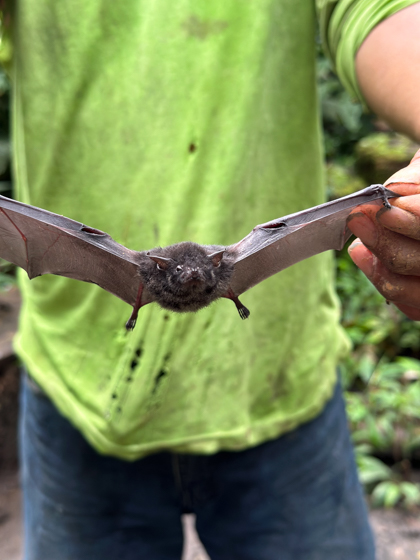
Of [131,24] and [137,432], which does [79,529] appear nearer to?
[137,432]

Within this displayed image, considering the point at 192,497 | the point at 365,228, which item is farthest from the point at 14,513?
the point at 365,228


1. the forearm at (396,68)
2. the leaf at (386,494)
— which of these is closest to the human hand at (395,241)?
the forearm at (396,68)

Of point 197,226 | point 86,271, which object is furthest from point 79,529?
point 197,226

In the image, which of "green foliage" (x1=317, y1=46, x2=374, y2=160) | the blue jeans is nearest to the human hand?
the blue jeans

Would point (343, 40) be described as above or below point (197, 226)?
above

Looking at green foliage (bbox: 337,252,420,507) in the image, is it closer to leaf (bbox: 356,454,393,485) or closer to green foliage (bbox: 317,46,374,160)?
leaf (bbox: 356,454,393,485)
